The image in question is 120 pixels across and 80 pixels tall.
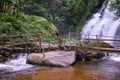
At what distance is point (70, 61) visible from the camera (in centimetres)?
1487

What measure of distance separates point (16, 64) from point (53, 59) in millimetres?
2176

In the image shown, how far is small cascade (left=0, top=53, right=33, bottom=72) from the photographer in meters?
13.6

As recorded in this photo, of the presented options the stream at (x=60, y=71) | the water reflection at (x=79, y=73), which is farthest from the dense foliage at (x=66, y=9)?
the water reflection at (x=79, y=73)

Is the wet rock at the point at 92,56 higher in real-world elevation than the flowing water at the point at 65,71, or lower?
higher

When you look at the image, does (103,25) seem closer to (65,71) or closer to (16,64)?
(16,64)

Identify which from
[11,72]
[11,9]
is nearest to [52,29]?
[11,9]

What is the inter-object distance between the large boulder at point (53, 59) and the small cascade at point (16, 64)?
49 centimetres

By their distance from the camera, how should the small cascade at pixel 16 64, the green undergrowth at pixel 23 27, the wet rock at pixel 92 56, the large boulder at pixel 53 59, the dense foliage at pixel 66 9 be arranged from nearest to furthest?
1. the small cascade at pixel 16 64
2. the large boulder at pixel 53 59
3. the wet rock at pixel 92 56
4. the green undergrowth at pixel 23 27
5. the dense foliage at pixel 66 9

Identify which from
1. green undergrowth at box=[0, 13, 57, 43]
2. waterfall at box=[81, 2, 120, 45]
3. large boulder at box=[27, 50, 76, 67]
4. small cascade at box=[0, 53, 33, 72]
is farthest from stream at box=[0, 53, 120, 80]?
waterfall at box=[81, 2, 120, 45]

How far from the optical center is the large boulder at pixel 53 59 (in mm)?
14258

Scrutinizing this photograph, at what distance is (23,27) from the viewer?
19.3 m

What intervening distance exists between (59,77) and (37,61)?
2730 mm

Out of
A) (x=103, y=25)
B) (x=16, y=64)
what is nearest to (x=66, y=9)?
(x=103, y=25)

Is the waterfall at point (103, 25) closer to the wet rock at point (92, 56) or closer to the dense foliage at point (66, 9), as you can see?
the dense foliage at point (66, 9)
